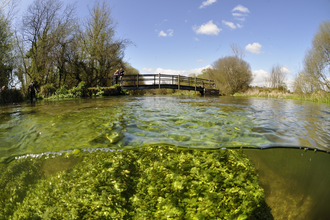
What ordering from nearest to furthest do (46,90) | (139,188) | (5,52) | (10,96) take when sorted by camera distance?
(139,188)
(10,96)
(5,52)
(46,90)

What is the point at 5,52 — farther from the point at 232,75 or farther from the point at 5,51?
the point at 232,75

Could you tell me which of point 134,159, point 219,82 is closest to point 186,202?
point 134,159

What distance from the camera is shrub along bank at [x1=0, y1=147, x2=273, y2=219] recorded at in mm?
2207

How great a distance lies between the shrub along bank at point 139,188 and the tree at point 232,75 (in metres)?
26.4

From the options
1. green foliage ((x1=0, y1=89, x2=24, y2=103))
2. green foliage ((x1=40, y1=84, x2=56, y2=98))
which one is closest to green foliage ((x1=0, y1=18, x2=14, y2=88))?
green foliage ((x1=0, y1=89, x2=24, y2=103))

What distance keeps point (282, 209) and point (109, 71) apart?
20.2 meters

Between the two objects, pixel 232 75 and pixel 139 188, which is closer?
pixel 139 188

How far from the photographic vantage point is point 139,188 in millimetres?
2318

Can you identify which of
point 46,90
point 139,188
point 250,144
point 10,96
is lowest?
point 139,188

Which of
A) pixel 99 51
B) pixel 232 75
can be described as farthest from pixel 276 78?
pixel 99 51

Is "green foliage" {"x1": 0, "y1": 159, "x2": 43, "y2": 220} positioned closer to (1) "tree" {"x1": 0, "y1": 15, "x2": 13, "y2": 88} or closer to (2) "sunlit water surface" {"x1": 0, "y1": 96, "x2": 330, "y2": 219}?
(2) "sunlit water surface" {"x1": 0, "y1": 96, "x2": 330, "y2": 219}

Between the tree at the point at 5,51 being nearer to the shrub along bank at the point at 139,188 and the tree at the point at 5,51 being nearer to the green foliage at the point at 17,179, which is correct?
the green foliage at the point at 17,179

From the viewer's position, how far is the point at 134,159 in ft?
8.18

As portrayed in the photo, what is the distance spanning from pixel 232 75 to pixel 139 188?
29.3 m
